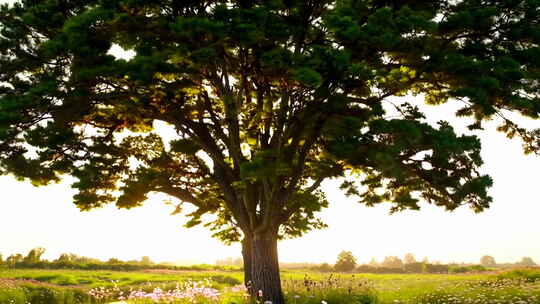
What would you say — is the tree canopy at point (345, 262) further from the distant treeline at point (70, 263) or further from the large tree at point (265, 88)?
the large tree at point (265, 88)

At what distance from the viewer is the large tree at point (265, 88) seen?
33.0 ft

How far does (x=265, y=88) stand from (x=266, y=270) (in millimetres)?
5512

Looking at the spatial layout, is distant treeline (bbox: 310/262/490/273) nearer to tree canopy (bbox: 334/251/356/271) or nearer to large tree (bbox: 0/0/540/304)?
Answer: tree canopy (bbox: 334/251/356/271)

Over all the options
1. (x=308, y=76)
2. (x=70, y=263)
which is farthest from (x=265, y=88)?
(x=70, y=263)

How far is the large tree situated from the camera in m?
10.1

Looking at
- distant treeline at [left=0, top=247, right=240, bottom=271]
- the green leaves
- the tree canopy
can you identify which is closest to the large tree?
the green leaves

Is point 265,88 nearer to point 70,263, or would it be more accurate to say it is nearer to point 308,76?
point 308,76

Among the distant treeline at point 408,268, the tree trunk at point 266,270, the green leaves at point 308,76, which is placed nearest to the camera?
the green leaves at point 308,76

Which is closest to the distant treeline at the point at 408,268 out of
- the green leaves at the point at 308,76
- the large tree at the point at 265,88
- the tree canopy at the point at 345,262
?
the tree canopy at the point at 345,262

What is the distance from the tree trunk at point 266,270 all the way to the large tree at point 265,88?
5 cm

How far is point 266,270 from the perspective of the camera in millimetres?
13141

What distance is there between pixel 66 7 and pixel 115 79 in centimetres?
290

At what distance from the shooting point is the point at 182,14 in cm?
1138

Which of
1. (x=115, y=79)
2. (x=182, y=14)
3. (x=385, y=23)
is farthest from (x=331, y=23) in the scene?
(x=115, y=79)
